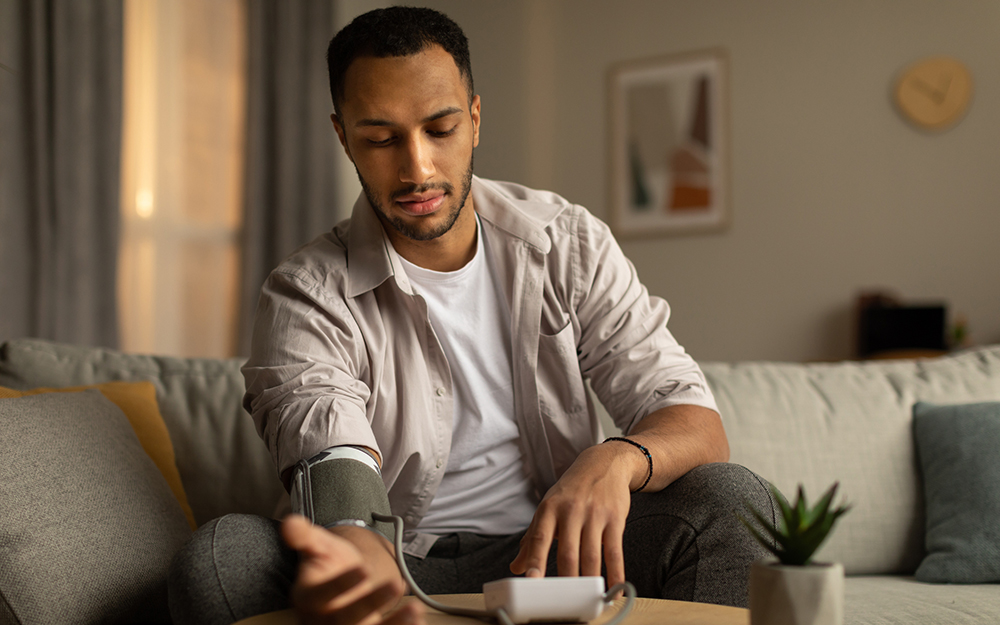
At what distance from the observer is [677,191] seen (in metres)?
4.05

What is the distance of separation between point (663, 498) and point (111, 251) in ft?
7.55

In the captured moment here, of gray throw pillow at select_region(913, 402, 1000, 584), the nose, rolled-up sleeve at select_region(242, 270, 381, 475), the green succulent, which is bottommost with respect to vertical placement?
gray throw pillow at select_region(913, 402, 1000, 584)

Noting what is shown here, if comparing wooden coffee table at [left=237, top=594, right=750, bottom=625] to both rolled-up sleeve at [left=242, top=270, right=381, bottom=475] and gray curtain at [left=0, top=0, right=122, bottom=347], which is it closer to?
rolled-up sleeve at [left=242, top=270, right=381, bottom=475]

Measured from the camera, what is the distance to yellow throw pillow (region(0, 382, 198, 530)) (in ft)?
4.37

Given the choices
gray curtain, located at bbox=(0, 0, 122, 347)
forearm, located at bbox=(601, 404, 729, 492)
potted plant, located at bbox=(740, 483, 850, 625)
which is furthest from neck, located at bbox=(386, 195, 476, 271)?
gray curtain, located at bbox=(0, 0, 122, 347)

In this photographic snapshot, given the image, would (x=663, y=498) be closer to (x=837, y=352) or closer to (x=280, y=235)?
(x=280, y=235)

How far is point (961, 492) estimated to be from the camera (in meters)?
1.39

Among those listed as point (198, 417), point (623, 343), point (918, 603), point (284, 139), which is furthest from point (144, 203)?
point (918, 603)

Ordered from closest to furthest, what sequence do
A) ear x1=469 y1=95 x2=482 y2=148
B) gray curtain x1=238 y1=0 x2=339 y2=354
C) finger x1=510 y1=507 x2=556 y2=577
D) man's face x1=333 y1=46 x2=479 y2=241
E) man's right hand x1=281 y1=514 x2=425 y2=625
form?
man's right hand x1=281 y1=514 x2=425 y2=625
finger x1=510 y1=507 x2=556 y2=577
man's face x1=333 y1=46 x2=479 y2=241
ear x1=469 y1=95 x2=482 y2=148
gray curtain x1=238 y1=0 x2=339 y2=354

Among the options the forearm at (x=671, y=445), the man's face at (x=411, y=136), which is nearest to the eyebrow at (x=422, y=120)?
the man's face at (x=411, y=136)

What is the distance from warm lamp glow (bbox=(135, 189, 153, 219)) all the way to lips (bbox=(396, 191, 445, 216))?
7.25 ft

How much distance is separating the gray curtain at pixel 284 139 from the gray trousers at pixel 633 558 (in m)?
2.44

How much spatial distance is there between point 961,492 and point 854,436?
0.66 ft

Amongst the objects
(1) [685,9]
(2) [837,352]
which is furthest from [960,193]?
(1) [685,9]
